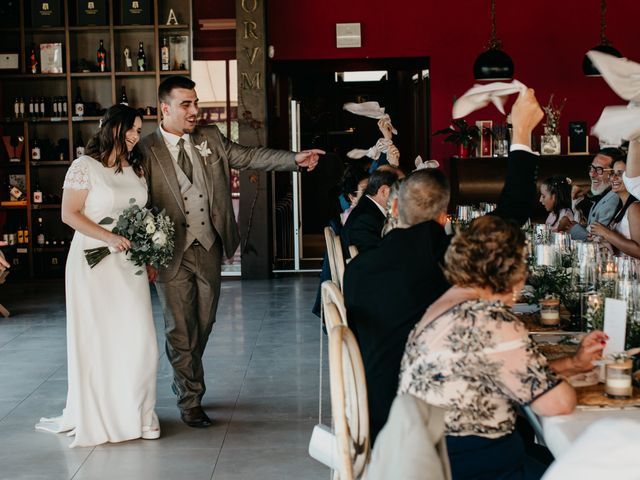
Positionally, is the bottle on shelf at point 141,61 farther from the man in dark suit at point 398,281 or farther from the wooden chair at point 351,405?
the wooden chair at point 351,405

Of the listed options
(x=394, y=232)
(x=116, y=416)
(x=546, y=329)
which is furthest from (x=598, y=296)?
(x=116, y=416)

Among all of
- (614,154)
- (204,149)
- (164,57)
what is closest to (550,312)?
(204,149)

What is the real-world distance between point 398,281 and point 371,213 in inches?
92.8

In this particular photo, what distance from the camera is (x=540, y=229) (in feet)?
20.1

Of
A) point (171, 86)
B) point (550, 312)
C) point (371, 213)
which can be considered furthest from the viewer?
point (371, 213)

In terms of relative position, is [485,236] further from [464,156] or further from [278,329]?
[464,156]

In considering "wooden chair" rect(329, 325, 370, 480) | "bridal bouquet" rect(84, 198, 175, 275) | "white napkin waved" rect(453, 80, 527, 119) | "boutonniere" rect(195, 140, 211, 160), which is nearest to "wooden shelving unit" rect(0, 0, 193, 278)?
"boutonniere" rect(195, 140, 211, 160)

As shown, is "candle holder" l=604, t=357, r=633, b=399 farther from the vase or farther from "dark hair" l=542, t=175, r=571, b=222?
the vase

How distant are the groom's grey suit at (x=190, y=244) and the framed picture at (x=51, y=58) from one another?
657 cm

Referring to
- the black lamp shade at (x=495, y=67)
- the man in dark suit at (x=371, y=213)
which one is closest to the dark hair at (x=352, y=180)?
the man in dark suit at (x=371, y=213)

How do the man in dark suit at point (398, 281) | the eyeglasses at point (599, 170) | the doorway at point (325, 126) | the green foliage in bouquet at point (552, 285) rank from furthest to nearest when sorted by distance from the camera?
the doorway at point (325, 126) → the eyeglasses at point (599, 170) → the green foliage in bouquet at point (552, 285) → the man in dark suit at point (398, 281)

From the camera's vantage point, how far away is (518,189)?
3.37 meters

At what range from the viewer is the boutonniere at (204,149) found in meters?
5.11

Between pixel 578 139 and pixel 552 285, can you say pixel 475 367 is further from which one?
pixel 578 139
